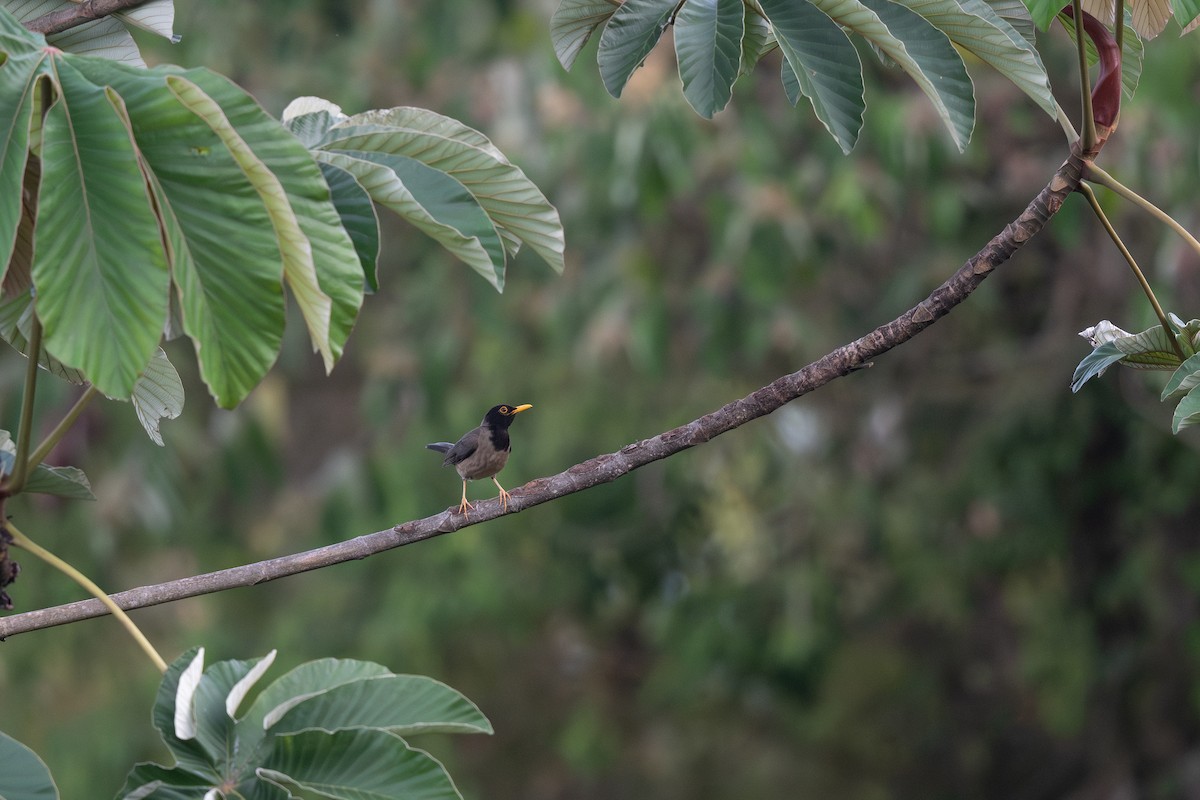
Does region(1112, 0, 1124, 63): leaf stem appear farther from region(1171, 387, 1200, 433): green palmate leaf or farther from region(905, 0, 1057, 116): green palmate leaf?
region(1171, 387, 1200, 433): green palmate leaf

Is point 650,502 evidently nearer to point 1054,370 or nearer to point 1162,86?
point 1054,370

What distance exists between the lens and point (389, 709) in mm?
1415

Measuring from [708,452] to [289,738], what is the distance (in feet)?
15.2

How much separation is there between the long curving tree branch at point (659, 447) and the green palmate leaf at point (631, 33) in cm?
44

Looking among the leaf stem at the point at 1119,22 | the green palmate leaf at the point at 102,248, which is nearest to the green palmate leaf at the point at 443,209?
the green palmate leaf at the point at 102,248

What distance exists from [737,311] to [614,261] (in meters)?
0.56

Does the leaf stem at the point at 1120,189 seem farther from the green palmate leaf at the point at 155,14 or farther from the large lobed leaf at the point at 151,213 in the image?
the green palmate leaf at the point at 155,14

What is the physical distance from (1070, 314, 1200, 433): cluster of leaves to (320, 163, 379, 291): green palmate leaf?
908 mm

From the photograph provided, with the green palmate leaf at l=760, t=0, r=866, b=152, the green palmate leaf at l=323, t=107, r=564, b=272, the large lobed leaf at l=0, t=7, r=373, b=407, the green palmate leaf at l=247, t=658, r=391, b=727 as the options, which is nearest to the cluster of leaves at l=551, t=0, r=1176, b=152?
the green palmate leaf at l=760, t=0, r=866, b=152

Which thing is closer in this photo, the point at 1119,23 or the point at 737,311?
the point at 1119,23

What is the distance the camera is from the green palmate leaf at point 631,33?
163 centimetres

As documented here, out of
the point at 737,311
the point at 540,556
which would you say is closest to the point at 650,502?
the point at 540,556

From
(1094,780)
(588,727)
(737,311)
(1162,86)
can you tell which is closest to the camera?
(1162,86)

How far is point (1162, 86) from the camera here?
4.51m
